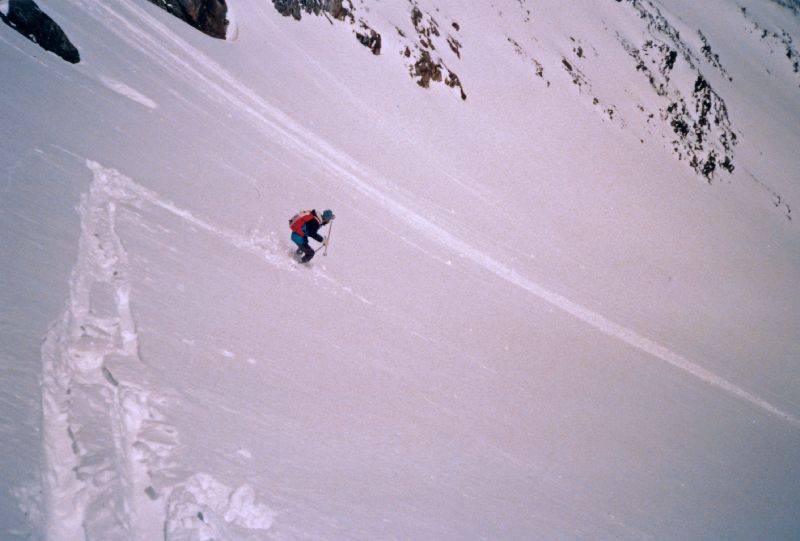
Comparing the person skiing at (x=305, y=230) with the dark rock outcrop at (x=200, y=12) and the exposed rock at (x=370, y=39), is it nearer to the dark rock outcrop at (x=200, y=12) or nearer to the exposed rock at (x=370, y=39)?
the dark rock outcrop at (x=200, y=12)

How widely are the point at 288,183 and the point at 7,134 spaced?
4.70 metres

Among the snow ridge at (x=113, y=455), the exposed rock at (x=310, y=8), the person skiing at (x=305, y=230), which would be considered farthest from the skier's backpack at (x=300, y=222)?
the exposed rock at (x=310, y=8)

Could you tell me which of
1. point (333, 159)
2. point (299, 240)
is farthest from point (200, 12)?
point (299, 240)

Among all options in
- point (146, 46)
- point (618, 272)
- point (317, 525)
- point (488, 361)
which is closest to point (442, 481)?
point (317, 525)

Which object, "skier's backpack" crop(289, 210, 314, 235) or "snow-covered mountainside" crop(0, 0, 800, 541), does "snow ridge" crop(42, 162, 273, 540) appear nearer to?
"snow-covered mountainside" crop(0, 0, 800, 541)

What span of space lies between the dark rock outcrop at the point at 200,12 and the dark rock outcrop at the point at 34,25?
7.09 meters

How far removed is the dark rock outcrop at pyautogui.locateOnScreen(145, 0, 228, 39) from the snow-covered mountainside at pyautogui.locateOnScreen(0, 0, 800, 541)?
0.32ft

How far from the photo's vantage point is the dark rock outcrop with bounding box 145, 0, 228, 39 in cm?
1528

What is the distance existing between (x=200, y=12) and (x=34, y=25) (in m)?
7.48

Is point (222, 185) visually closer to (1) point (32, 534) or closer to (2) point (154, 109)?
(2) point (154, 109)

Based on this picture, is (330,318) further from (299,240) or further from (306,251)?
(299,240)

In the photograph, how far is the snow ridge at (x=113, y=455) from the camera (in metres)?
2.30

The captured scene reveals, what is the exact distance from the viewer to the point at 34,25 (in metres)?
8.73

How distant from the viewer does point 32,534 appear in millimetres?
1988
